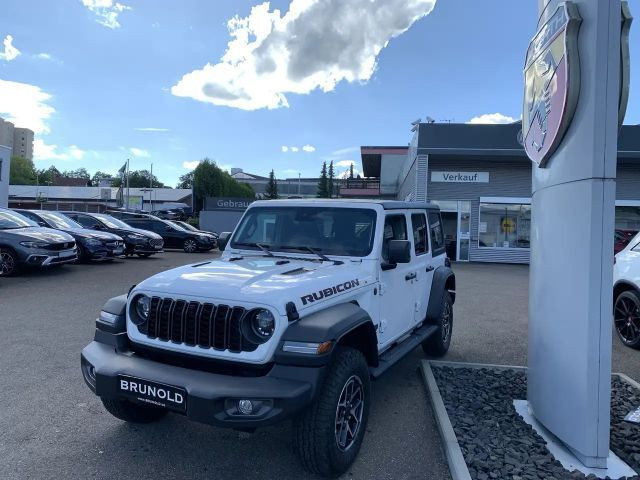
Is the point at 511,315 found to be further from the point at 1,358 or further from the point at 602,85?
the point at 1,358

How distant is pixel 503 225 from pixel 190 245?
13961 millimetres

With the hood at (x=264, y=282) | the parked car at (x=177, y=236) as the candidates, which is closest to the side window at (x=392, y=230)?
the hood at (x=264, y=282)

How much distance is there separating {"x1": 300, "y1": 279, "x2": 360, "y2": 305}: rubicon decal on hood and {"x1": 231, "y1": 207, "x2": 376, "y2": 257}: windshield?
1.66 feet

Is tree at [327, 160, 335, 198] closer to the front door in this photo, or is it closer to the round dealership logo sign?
the front door

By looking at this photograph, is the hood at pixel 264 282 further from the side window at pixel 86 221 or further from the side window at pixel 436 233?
the side window at pixel 86 221

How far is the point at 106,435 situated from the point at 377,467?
2.03 metres

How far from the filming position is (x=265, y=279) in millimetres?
3336

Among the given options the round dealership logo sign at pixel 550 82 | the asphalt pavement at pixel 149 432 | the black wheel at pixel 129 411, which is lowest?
the asphalt pavement at pixel 149 432

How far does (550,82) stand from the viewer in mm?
3617

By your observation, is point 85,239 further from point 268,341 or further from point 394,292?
point 268,341

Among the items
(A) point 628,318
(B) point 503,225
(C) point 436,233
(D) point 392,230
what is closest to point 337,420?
(D) point 392,230

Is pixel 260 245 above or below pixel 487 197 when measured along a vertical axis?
below

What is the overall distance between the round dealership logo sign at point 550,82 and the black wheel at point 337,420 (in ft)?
7.19

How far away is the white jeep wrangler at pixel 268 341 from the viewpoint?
9.19ft
